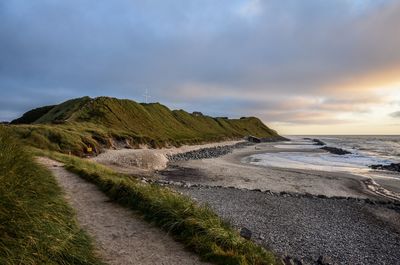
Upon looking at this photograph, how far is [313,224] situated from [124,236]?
382 inches

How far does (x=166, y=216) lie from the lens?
1133cm

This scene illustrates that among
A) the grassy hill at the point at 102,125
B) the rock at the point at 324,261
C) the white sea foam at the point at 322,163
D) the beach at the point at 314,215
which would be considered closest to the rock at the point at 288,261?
the beach at the point at 314,215

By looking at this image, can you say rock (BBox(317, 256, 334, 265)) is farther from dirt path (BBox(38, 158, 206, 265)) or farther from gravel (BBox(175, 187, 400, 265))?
dirt path (BBox(38, 158, 206, 265))

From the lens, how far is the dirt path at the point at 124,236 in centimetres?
855

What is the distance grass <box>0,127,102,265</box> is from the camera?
5844 mm

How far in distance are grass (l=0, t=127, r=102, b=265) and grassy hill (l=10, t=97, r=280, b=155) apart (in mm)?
15986

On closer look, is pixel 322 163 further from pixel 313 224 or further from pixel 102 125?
pixel 102 125

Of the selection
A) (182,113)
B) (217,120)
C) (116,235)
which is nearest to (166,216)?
(116,235)

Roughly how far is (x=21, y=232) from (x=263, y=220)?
12113 mm

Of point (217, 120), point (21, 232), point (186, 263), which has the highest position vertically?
point (217, 120)

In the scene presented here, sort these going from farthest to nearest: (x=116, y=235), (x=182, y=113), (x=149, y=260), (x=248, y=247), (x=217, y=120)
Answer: (x=217, y=120)
(x=182, y=113)
(x=116, y=235)
(x=248, y=247)
(x=149, y=260)

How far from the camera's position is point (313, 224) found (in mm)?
16375

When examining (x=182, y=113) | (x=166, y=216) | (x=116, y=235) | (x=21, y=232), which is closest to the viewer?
(x=21, y=232)

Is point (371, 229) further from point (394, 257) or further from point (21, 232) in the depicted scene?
point (21, 232)
